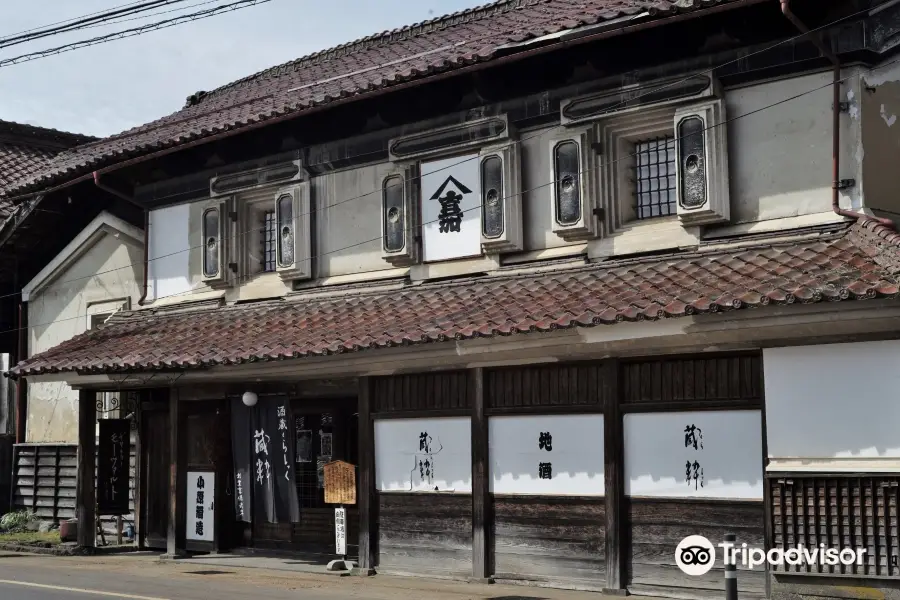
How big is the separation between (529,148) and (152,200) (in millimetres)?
8423

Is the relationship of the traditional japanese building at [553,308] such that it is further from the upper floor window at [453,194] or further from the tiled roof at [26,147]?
the tiled roof at [26,147]

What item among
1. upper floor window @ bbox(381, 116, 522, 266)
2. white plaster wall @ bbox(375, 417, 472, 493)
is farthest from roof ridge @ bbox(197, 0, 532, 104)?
white plaster wall @ bbox(375, 417, 472, 493)

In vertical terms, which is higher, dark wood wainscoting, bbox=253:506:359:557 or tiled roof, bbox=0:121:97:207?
tiled roof, bbox=0:121:97:207

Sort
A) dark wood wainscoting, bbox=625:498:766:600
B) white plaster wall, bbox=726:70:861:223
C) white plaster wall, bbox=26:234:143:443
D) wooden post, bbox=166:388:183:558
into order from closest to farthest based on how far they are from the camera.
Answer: dark wood wainscoting, bbox=625:498:766:600
white plaster wall, bbox=726:70:861:223
wooden post, bbox=166:388:183:558
white plaster wall, bbox=26:234:143:443

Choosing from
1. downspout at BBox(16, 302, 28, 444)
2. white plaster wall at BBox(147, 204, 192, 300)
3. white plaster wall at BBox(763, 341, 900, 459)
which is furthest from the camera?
downspout at BBox(16, 302, 28, 444)

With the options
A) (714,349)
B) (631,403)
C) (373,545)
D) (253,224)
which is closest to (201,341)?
(253,224)

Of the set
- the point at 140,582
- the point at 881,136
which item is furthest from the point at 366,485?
the point at 881,136

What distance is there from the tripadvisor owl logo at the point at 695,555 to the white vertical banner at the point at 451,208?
5.06m

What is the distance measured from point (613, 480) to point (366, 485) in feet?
13.6

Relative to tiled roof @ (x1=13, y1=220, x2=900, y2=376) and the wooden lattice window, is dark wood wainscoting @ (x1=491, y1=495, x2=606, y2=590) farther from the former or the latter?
tiled roof @ (x1=13, y1=220, x2=900, y2=376)

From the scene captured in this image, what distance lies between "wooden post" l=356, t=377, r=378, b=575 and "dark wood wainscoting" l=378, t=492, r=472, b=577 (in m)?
0.11

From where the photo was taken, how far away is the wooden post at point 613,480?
43.6 feet

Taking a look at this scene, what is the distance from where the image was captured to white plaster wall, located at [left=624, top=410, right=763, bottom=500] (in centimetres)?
1241

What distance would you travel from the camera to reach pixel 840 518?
37.7 feet
